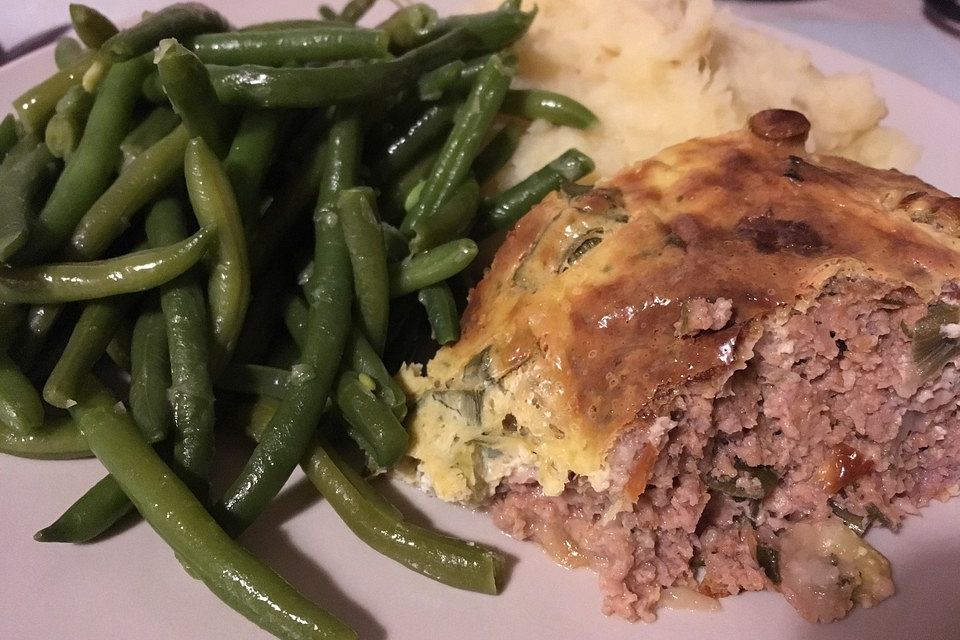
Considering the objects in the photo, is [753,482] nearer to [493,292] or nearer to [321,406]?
[493,292]

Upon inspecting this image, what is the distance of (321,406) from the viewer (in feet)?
10.3

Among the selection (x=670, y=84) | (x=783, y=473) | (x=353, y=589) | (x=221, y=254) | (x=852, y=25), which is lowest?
(x=852, y=25)

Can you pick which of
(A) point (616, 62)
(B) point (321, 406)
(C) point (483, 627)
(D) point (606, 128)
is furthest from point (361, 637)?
(A) point (616, 62)

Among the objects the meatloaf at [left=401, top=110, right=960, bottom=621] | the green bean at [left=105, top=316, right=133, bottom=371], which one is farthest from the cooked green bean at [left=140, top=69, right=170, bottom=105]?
the meatloaf at [left=401, top=110, right=960, bottom=621]

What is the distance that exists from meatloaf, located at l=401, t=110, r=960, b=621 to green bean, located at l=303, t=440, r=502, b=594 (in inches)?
8.9

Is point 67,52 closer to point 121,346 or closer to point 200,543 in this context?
point 121,346

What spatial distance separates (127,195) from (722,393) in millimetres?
2592

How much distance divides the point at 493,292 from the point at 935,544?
1986mm

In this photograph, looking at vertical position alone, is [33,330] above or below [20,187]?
below

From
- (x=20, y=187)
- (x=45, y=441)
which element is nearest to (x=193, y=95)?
(x=20, y=187)

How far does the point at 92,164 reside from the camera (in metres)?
3.54

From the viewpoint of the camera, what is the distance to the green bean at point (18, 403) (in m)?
2.99

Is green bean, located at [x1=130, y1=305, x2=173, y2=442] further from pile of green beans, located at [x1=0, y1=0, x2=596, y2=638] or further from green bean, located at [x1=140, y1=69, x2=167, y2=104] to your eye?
green bean, located at [x1=140, y1=69, x2=167, y2=104]

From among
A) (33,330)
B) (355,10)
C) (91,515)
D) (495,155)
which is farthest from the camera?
(355,10)
